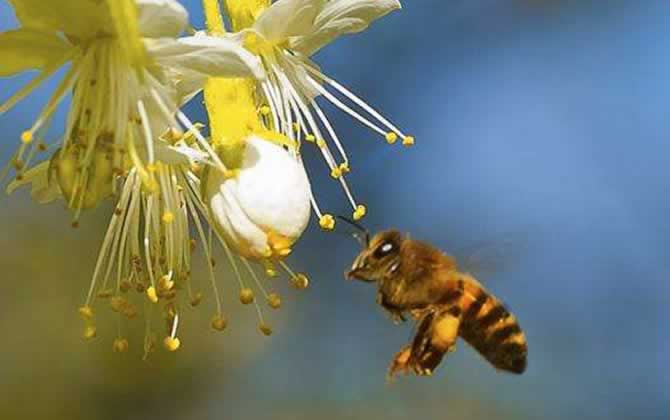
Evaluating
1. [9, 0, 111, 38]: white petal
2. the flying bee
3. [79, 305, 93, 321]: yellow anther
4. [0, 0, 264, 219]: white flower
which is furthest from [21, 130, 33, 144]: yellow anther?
the flying bee

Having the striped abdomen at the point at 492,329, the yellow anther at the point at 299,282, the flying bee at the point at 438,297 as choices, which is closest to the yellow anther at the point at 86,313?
the yellow anther at the point at 299,282

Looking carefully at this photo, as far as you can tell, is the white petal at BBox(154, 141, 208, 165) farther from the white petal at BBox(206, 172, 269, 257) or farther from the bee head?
the bee head

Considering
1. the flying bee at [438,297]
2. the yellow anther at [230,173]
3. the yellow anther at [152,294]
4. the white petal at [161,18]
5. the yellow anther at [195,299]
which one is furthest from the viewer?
the flying bee at [438,297]

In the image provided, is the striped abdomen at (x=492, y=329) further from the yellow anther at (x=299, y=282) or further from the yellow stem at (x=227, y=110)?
the yellow stem at (x=227, y=110)

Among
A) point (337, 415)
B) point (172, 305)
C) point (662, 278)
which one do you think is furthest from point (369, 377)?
point (172, 305)

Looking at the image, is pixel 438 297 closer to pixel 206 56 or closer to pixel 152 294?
pixel 152 294

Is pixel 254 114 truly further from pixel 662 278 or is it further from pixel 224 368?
pixel 662 278
